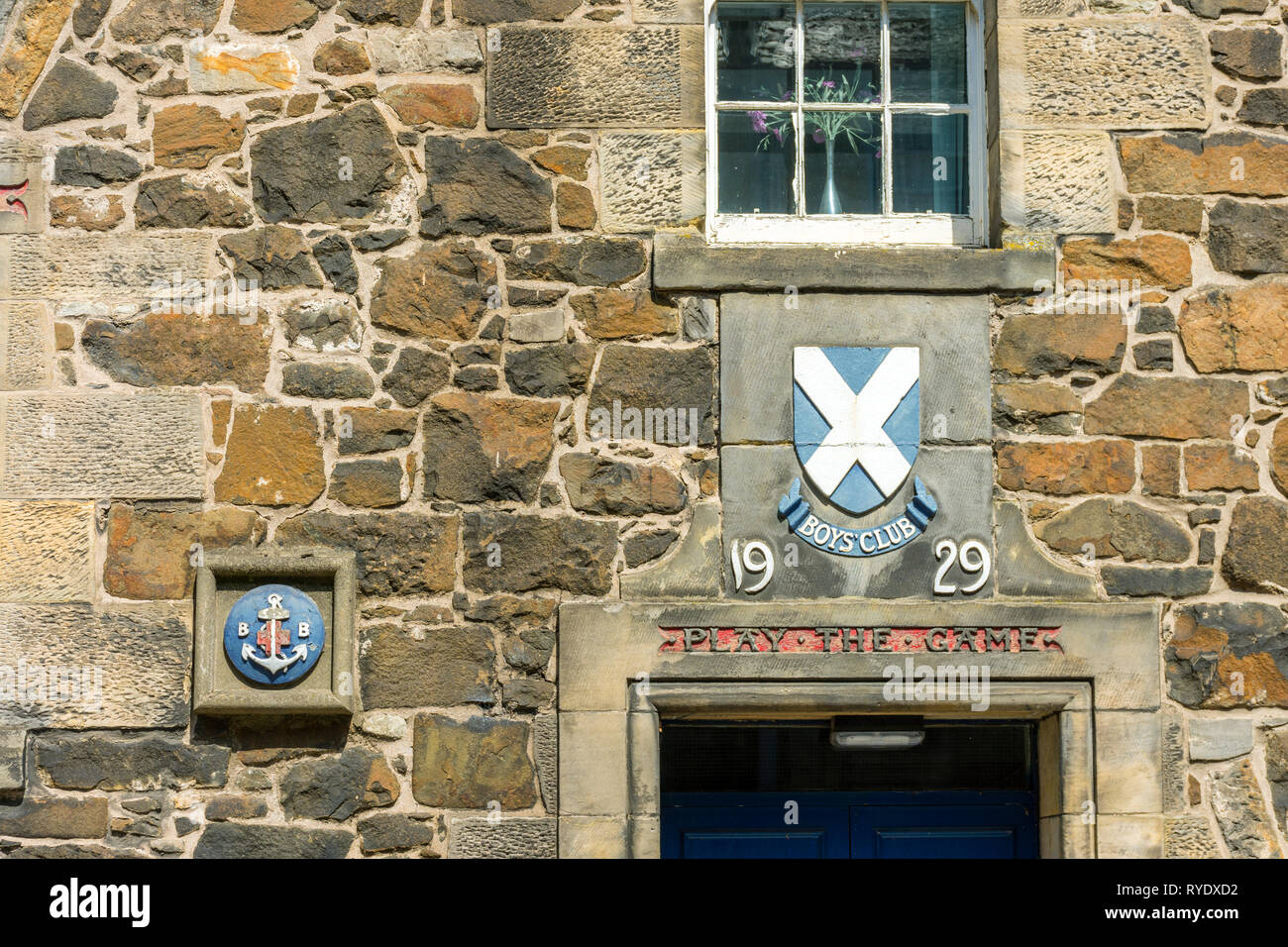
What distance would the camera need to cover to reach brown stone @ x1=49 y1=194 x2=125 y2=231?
251 inches

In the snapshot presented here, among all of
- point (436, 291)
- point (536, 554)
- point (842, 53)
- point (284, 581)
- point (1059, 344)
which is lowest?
point (284, 581)

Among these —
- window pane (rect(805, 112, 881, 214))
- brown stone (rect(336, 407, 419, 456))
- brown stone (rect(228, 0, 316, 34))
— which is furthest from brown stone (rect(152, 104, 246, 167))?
window pane (rect(805, 112, 881, 214))

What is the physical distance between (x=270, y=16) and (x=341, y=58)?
288 mm

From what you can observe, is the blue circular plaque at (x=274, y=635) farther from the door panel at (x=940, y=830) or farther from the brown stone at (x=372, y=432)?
the door panel at (x=940, y=830)

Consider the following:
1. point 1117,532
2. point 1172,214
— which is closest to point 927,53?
point 1172,214

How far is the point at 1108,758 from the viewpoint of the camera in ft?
20.0

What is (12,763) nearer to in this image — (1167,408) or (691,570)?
(691,570)

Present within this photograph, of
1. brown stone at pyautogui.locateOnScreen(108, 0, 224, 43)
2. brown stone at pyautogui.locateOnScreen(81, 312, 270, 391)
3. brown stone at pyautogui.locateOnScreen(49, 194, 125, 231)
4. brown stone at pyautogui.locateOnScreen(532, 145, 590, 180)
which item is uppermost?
brown stone at pyautogui.locateOnScreen(108, 0, 224, 43)

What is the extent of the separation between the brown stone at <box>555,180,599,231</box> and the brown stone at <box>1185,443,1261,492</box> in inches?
85.3

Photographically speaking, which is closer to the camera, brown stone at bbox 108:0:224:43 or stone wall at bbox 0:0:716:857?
stone wall at bbox 0:0:716:857

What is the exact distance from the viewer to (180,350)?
630 centimetres

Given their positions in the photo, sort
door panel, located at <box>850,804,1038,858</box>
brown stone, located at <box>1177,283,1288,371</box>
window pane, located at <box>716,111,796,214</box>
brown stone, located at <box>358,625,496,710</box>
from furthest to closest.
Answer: door panel, located at <box>850,804,1038,858</box> < window pane, located at <box>716,111,796,214</box> < brown stone, located at <box>1177,283,1288,371</box> < brown stone, located at <box>358,625,496,710</box>

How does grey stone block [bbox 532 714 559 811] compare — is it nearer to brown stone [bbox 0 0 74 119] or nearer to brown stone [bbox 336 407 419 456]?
brown stone [bbox 336 407 419 456]

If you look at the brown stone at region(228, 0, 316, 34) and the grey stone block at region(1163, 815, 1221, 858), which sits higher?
the brown stone at region(228, 0, 316, 34)
